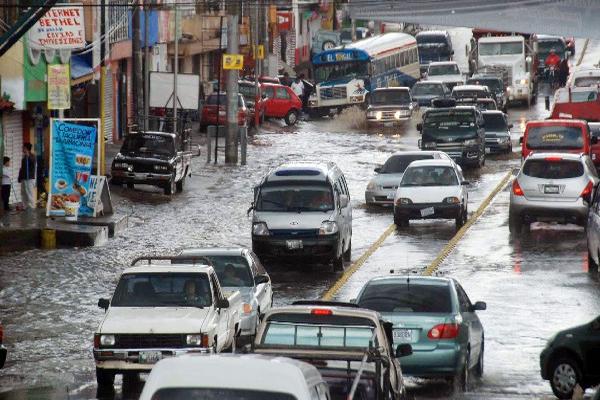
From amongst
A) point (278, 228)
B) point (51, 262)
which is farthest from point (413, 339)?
point (51, 262)

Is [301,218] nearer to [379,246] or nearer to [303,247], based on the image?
[303,247]

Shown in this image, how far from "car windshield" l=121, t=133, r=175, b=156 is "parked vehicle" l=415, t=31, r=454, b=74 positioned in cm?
4365

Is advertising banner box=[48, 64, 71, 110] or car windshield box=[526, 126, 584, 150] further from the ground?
advertising banner box=[48, 64, 71, 110]

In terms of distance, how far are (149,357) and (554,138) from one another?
989 inches

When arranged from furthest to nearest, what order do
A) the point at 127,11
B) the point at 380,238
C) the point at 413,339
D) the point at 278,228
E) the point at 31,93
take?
the point at 127,11 → the point at 31,93 → the point at 380,238 → the point at 278,228 → the point at 413,339

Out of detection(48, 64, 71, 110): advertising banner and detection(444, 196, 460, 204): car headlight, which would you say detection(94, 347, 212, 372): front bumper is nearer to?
detection(444, 196, 460, 204): car headlight

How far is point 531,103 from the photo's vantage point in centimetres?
7512

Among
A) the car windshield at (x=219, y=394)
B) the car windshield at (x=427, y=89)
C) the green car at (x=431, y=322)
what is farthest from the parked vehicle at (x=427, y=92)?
the car windshield at (x=219, y=394)

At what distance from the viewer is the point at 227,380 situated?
11.1 meters

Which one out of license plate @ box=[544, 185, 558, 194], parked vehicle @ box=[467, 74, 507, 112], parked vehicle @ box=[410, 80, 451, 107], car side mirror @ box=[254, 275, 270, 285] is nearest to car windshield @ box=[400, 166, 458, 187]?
license plate @ box=[544, 185, 558, 194]

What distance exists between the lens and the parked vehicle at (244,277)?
22594 millimetres

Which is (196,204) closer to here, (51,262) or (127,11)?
(51,262)

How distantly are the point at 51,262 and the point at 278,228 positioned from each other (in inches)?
179

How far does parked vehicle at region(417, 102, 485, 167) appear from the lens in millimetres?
47750
